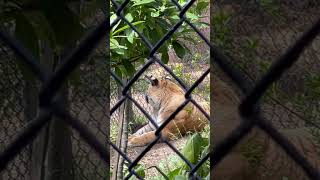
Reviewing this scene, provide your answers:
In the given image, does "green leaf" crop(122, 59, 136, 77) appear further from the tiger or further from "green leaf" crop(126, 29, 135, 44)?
the tiger

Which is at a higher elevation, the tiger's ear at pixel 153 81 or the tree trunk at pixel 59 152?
the tiger's ear at pixel 153 81

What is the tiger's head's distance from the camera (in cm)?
464

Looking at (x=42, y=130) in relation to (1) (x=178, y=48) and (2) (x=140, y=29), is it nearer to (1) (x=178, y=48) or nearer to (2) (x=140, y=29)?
(2) (x=140, y=29)

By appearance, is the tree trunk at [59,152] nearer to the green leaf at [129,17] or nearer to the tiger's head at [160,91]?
the green leaf at [129,17]

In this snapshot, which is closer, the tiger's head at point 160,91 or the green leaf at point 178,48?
the green leaf at point 178,48

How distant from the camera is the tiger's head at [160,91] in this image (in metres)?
4.64

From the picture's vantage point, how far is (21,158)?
0.68 m

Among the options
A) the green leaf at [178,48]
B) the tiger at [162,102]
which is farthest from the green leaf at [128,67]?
the tiger at [162,102]

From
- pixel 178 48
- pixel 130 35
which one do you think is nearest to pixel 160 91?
pixel 178 48

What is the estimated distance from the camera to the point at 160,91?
470cm

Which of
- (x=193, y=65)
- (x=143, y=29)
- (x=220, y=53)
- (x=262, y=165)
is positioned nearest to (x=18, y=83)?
(x=220, y=53)

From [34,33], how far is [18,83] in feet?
0.22

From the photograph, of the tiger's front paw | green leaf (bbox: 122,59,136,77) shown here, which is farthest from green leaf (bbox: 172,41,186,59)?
the tiger's front paw

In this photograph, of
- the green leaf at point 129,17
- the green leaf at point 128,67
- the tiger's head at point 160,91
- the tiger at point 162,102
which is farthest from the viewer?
the tiger's head at point 160,91
